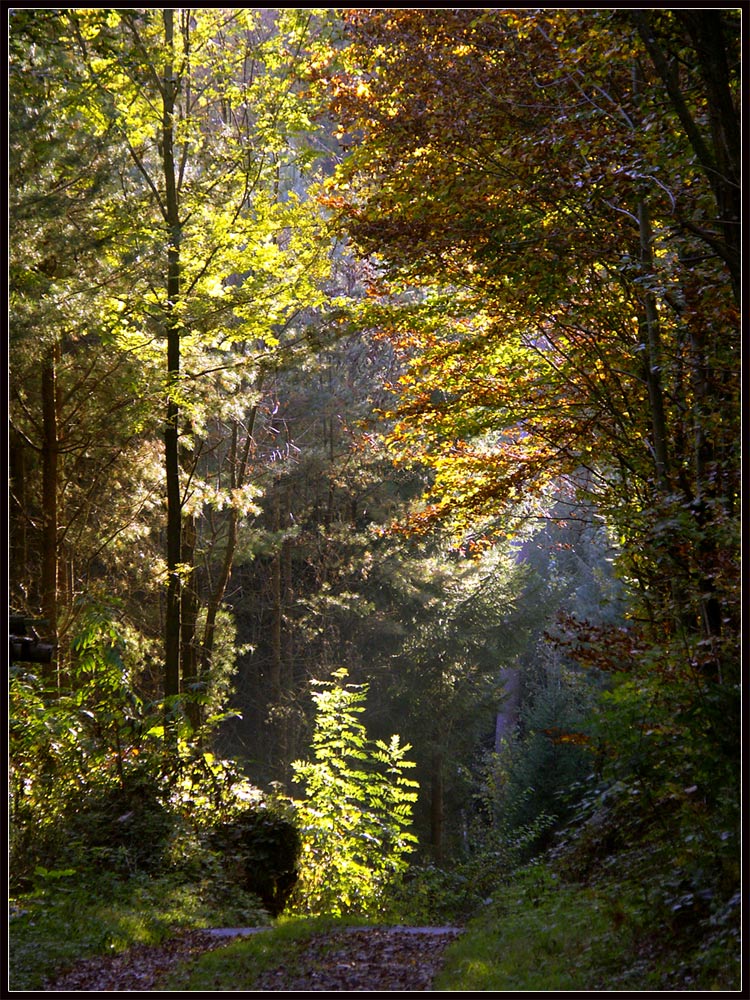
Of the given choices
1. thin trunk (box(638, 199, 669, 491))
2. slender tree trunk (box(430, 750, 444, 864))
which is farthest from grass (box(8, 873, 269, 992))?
slender tree trunk (box(430, 750, 444, 864))

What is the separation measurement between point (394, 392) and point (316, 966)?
565cm

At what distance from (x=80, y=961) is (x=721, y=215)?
474 centimetres

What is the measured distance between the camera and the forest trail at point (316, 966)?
4.29m

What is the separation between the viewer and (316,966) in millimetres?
4777

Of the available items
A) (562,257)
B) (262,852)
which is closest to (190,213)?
(562,257)

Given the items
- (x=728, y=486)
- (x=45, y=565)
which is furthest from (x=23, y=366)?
(x=728, y=486)

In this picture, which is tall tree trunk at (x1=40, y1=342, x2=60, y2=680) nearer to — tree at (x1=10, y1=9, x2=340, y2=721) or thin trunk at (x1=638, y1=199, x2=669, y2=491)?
tree at (x1=10, y1=9, x2=340, y2=721)

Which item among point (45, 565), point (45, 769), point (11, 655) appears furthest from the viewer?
point (45, 565)

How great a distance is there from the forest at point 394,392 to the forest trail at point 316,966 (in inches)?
5.9

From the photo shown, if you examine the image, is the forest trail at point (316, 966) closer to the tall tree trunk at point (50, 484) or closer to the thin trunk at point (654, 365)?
the thin trunk at point (654, 365)

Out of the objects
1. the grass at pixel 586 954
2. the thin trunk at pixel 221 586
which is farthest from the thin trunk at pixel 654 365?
the thin trunk at pixel 221 586

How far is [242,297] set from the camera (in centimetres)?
921

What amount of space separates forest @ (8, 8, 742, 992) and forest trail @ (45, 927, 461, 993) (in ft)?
0.49

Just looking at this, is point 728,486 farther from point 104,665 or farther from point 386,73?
point 104,665
